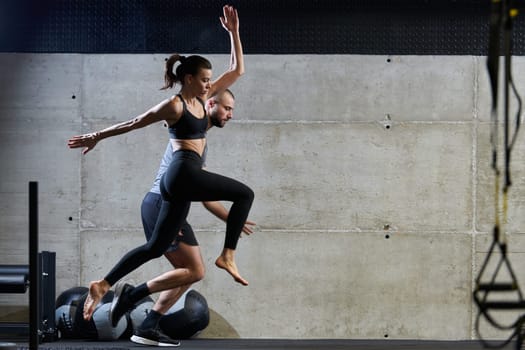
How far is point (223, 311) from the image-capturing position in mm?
6941

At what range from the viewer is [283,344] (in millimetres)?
6574

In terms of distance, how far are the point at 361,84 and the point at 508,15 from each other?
4150 millimetres

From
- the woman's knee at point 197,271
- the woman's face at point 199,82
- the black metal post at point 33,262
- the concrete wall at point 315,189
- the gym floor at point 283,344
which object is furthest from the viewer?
the concrete wall at point 315,189

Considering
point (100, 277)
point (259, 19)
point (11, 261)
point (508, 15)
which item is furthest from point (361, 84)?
point (508, 15)

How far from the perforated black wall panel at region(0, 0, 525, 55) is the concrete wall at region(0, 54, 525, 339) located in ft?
0.35

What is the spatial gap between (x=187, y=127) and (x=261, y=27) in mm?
1786

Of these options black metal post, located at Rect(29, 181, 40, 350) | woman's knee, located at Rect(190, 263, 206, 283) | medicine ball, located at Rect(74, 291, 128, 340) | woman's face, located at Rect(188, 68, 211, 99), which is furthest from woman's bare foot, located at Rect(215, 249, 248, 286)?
medicine ball, located at Rect(74, 291, 128, 340)

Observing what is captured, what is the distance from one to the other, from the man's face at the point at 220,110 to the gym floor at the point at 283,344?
64.6 inches

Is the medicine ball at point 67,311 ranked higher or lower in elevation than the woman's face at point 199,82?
lower

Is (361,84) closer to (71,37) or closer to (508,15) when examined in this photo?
(71,37)

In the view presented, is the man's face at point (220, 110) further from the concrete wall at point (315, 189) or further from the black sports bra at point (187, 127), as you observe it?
the concrete wall at point (315, 189)

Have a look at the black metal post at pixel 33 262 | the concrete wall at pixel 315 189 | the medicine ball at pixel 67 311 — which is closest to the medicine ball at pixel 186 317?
the concrete wall at pixel 315 189

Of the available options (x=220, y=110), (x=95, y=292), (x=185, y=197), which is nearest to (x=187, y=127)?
(x=220, y=110)

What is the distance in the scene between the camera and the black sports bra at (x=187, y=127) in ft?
17.9
